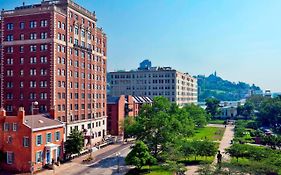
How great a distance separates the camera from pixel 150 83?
5969 inches

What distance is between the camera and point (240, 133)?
85688mm

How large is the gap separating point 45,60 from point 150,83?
291ft

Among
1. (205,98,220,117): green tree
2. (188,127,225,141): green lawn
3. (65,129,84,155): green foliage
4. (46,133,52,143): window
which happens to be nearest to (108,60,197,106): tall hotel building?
(205,98,220,117): green tree

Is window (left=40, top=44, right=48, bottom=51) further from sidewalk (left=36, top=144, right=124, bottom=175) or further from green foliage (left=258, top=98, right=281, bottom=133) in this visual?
green foliage (left=258, top=98, right=281, bottom=133)

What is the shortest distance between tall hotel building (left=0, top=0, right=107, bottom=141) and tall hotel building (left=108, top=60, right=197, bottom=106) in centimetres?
Answer: 7660

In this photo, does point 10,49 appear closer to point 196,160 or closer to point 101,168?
point 101,168

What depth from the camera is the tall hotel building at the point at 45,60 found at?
216 ft

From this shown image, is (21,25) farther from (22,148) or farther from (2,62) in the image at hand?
(22,148)

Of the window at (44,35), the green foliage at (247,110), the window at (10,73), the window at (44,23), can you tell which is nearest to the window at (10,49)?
the window at (10,73)

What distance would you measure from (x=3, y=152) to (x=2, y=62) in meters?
23.4

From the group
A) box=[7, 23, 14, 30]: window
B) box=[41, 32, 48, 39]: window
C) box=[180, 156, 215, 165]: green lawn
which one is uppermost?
box=[7, 23, 14, 30]: window

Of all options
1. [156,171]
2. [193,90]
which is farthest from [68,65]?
[193,90]

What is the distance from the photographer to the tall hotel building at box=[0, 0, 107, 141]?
65.9 m

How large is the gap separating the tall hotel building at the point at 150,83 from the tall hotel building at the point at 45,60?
76.6 metres
